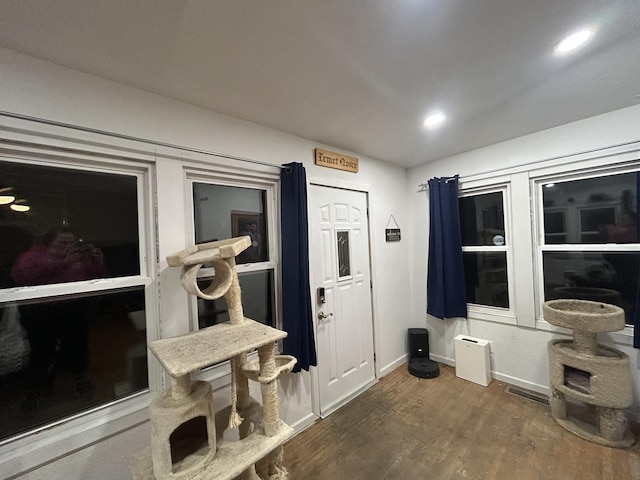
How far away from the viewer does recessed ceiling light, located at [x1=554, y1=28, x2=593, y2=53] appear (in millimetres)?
1186

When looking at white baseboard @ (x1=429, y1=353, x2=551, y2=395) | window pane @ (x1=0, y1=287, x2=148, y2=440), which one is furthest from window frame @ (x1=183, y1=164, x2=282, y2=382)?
white baseboard @ (x1=429, y1=353, x2=551, y2=395)

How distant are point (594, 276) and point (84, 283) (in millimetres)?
3840

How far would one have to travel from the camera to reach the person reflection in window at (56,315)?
123 centimetres

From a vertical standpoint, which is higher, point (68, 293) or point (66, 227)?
point (66, 227)

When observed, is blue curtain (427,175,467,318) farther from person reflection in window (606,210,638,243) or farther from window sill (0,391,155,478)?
window sill (0,391,155,478)

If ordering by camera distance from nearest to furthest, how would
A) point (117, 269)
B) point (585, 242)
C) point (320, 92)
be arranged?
point (117, 269)
point (320, 92)
point (585, 242)

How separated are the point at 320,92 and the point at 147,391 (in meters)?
2.08

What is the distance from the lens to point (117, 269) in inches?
57.2

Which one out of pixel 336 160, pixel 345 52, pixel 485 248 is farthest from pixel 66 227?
pixel 485 248

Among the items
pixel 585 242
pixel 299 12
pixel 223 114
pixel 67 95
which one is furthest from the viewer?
pixel 585 242

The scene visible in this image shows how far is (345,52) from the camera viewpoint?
123cm

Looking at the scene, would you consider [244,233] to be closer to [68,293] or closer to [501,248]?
[68,293]

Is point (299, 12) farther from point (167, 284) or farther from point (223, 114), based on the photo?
point (167, 284)

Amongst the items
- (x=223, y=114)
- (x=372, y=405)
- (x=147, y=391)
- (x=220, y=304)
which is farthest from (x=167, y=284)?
(x=372, y=405)
